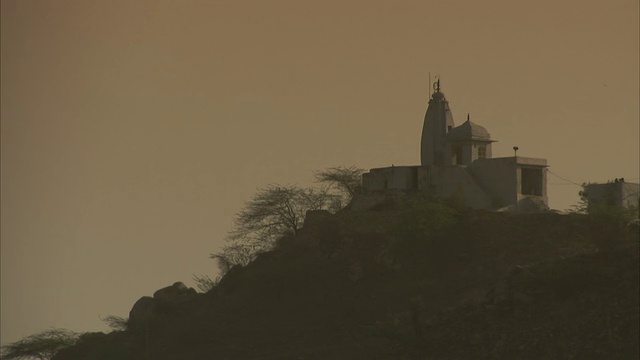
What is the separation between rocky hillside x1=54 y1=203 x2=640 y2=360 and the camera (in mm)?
59812

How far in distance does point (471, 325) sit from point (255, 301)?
1514 cm

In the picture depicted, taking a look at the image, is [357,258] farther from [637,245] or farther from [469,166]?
[637,245]

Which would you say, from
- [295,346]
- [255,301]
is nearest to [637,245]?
[295,346]

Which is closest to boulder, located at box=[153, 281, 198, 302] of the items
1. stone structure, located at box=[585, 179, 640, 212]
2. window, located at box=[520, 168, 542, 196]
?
window, located at box=[520, 168, 542, 196]

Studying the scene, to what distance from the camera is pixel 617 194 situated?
7394 centimetres

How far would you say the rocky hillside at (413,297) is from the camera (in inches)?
2355

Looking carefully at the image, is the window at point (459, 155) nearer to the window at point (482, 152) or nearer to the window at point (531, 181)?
the window at point (482, 152)

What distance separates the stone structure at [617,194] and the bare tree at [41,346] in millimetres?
23273

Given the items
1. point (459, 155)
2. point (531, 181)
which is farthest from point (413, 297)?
point (459, 155)

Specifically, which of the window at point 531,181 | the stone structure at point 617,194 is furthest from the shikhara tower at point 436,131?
the stone structure at point 617,194

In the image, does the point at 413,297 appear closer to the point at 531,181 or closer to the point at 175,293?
the point at 531,181

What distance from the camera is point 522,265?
227 ft

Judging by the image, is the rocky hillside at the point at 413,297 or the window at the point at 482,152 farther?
the window at the point at 482,152

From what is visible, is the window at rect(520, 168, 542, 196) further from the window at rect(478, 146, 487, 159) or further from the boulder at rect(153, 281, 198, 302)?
the boulder at rect(153, 281, 198, 302)
